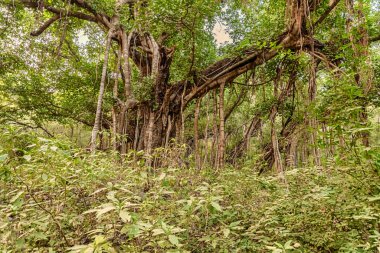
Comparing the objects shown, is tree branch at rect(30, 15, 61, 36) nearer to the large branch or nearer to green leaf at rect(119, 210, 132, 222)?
the large branch

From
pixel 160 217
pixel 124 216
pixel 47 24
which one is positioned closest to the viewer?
pixel 124 216

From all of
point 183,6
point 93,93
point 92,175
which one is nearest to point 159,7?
point 183,6

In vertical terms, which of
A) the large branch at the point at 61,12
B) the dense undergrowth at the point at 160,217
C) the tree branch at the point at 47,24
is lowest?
the dense undergrowth at the point at 160,217

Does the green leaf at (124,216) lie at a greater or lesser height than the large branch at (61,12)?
lesser

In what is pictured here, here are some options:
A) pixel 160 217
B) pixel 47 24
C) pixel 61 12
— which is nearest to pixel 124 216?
pixel 160 217

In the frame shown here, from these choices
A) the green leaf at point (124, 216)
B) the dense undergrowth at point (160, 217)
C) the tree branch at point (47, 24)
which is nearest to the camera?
the green leaf at point (124, 216)

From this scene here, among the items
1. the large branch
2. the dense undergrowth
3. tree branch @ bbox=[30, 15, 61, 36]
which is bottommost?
the dense undergrowth

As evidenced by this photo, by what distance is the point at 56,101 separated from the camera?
733 centimetres

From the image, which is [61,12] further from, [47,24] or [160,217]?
[160,217]

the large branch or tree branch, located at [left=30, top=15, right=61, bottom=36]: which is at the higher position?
the large branch

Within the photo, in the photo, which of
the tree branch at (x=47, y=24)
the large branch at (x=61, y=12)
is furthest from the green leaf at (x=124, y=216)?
the tree branch at (x=47, y=24)

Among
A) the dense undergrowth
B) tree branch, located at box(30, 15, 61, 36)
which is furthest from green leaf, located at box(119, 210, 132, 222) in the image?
tree branch, located at box(30, 15, 61, 36)

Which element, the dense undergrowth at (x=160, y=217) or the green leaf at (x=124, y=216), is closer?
the green leaf at (x=124, y=216)

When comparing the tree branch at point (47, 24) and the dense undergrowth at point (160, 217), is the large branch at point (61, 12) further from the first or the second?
the dense undergrowth at point (160, 217)
